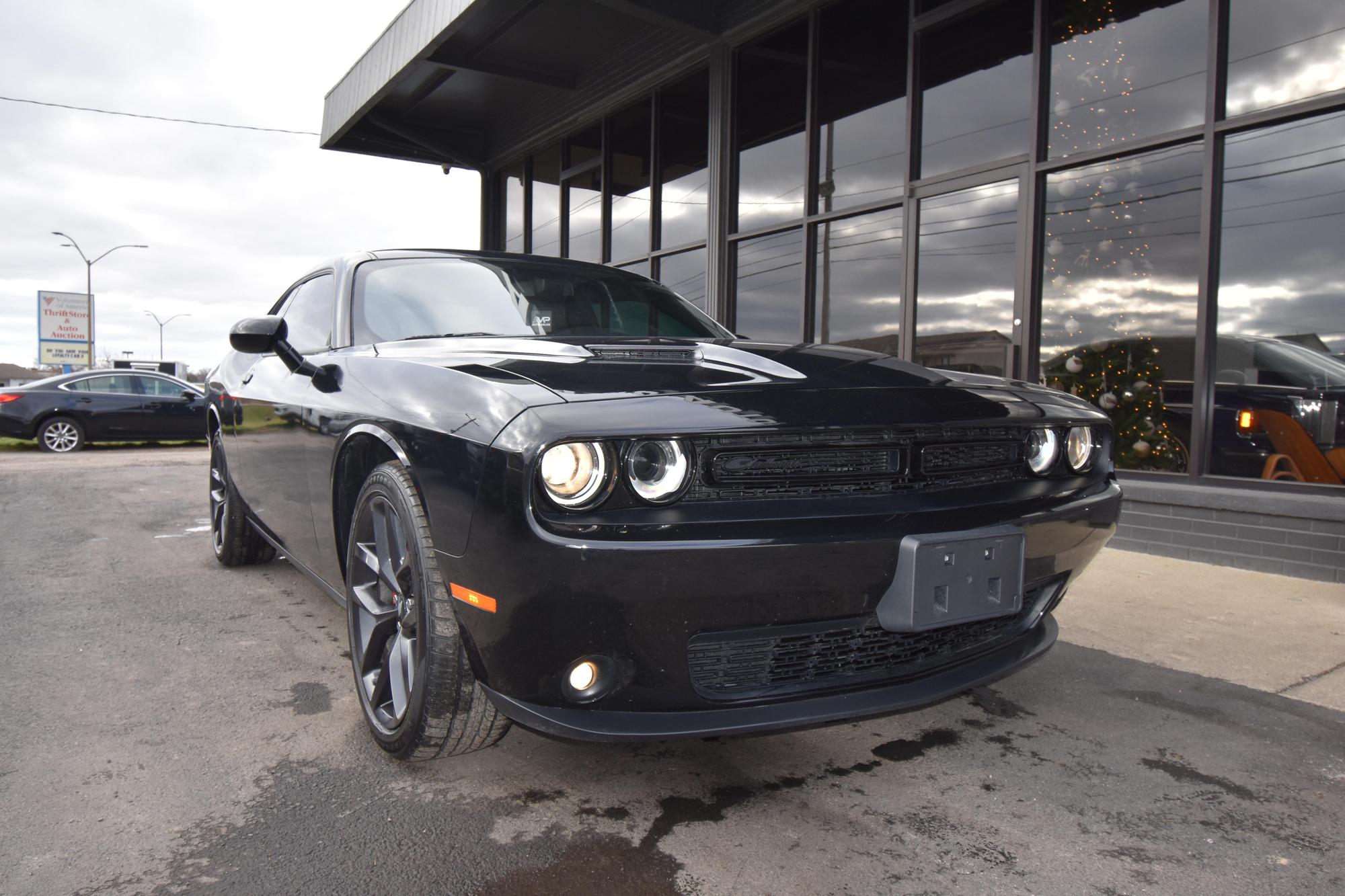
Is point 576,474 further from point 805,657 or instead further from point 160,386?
point 160,386

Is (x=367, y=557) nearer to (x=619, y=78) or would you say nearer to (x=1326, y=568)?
(x=1326, y=568)

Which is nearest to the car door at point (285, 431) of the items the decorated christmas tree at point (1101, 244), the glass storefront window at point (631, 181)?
the decorated christmas tree at point (1101, 244)

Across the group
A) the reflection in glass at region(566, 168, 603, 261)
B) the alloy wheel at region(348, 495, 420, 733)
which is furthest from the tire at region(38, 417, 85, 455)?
the alloy wheel at region(348, 495, 420, 733)

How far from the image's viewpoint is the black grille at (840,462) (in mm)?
1687

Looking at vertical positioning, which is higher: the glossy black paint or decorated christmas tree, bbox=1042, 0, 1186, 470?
decorated christmas tree, bbox=1042, 0, 1186, 470

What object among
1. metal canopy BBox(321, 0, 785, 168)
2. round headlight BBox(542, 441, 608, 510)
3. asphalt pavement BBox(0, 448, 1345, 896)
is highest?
metal canopy BBox(321, 0, 785, 168)

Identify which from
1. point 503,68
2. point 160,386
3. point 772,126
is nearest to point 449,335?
point 772,126

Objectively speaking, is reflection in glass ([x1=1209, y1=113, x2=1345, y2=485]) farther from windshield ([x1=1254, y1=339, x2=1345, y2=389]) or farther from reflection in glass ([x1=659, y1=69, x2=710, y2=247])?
reflection in glass ([x1=659, y1=69, x2=710, y2=247])

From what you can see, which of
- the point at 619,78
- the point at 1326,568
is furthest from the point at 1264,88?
the point at 619,78

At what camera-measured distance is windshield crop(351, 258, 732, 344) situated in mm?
2727

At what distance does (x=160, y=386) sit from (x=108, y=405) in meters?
0.82

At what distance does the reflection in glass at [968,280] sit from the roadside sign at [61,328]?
49518mm

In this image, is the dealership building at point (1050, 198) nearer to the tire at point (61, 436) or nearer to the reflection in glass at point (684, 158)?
the reflection in glass at point (684, 158)

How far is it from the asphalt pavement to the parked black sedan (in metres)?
10.5
